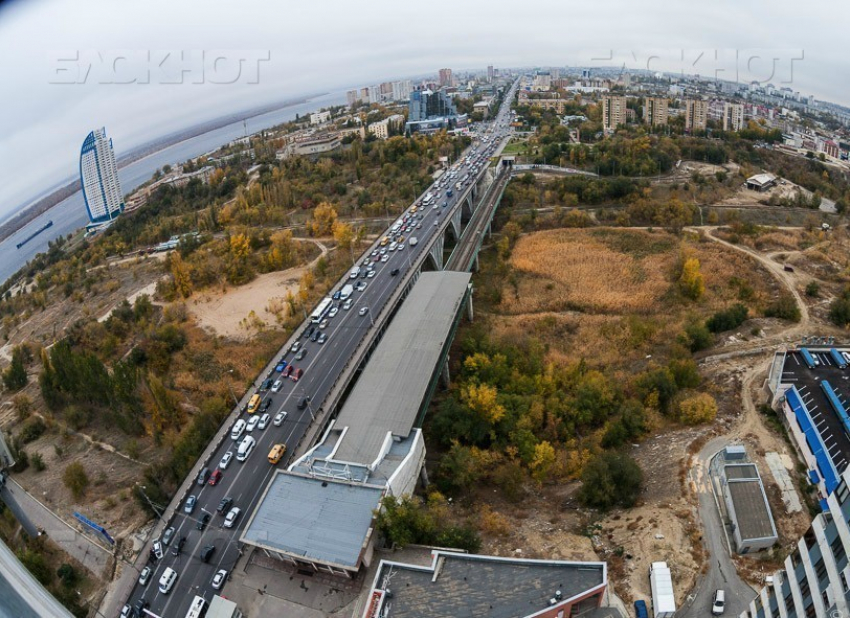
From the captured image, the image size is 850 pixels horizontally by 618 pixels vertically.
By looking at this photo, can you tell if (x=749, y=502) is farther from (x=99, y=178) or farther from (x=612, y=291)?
(x=99, y=178)

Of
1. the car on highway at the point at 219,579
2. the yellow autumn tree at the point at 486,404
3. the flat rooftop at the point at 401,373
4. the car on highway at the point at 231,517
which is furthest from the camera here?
the yellow autumn tree at the point at 486,404

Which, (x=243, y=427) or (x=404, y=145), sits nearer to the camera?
(x=243, y=427)

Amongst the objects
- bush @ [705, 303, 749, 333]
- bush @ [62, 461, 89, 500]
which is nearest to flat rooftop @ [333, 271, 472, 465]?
bush @ [62, 461, 89, 500]

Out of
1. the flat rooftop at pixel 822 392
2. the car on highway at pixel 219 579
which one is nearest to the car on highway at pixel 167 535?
the car on highway at pixel 219 579

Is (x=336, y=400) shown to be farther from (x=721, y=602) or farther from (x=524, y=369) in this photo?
(x=721, y=602)

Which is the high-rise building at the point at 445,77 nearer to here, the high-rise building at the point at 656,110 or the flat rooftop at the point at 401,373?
the high-rise building at the point at 656,110

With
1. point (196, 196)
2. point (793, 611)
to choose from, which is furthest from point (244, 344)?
point (196, 196)

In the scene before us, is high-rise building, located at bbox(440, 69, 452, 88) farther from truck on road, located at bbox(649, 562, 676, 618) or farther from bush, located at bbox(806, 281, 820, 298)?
truck on road, located at bbox(649, 562, 676, 618)
